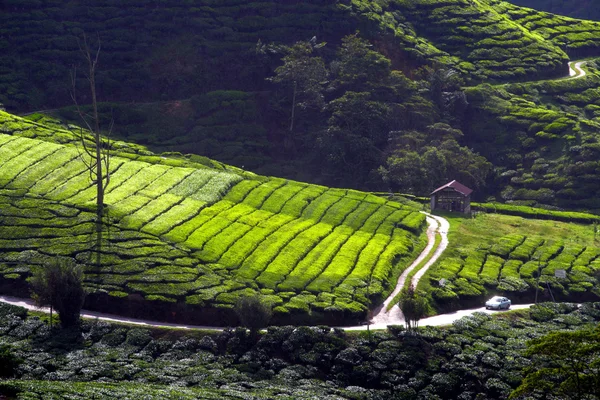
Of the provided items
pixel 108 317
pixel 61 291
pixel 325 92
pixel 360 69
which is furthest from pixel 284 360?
pixel 360 69

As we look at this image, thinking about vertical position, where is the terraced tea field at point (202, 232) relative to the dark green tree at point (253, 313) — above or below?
above

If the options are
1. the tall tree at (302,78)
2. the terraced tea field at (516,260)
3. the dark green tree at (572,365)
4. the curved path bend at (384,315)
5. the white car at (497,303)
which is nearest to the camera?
the dark green tree at (572,365)

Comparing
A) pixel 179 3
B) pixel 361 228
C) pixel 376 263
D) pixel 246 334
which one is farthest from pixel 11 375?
pixel 179 3

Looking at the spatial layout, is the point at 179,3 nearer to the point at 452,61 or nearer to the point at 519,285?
the point at 452,61

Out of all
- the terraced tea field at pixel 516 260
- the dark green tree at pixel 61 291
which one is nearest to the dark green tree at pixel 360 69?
the terraced tea field at pixel 516 260

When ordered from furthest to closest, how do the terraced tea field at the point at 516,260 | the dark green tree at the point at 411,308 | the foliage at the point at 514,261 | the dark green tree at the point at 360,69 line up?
the dark green tree at the point at 360,69
the terraced tea field at the point at 516,260
the foliage at the point at 514,261
the dark green tree at the point at 411,308

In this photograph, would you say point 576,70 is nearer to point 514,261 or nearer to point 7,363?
point 514,261

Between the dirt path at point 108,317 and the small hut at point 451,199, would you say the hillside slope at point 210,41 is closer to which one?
the small hut at point 451,199

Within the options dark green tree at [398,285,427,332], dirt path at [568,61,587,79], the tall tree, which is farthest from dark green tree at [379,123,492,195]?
dark green tree at [398,285,427,332]
